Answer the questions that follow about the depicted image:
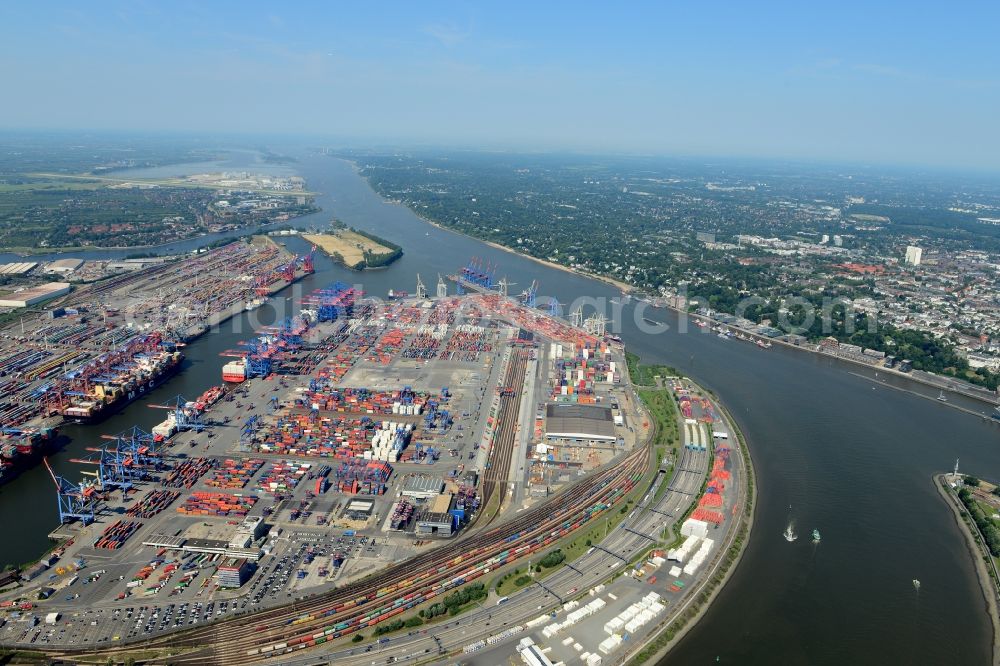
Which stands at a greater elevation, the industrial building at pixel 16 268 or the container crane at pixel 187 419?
the industrial building at pixel 16 268

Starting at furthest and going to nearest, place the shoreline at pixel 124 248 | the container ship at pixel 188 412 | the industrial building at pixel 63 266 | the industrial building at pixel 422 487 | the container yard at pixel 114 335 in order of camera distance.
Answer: the shoreline at pixel 124 248, the industrial building at pixel 63 266, the container yard at pixel 114 335, the container ship at pixel 188 412, the industrial building at pixel 422 487

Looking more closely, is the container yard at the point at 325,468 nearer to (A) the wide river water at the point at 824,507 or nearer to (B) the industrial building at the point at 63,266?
(A) the wide river water at the point at 824,507

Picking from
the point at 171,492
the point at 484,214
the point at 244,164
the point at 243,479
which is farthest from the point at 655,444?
the point at 244,164

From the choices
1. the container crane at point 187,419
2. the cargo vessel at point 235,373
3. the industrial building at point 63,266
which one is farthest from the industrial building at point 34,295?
the container crane at point 187,419

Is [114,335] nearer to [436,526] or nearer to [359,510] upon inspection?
[359,510]

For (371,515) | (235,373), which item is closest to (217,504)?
(371,515)

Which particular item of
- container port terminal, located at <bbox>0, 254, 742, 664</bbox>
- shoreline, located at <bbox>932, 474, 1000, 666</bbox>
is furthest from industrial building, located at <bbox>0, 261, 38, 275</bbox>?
shoreline, located at <bbox>932, 474, 1000, 666</bbox>
